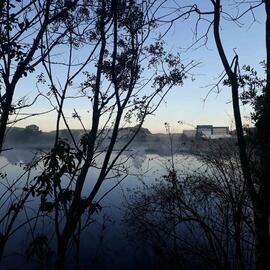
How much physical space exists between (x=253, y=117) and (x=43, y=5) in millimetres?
3768

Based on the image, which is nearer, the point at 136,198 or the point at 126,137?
the point at 126,137

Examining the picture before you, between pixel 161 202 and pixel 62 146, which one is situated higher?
pixel 62 146

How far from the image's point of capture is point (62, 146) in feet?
14.6

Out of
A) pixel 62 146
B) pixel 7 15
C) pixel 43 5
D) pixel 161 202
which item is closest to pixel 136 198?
pixel 161 202

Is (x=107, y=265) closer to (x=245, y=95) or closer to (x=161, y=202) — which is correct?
(x=161, y=202)

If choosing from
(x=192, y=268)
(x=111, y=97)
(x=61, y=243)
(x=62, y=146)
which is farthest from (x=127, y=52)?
(x=192, y=268)

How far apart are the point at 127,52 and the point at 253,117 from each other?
2.59 meters

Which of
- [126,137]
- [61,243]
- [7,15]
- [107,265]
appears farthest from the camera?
[107,265]

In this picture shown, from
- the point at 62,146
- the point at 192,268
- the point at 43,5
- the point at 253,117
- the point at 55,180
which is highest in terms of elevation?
the point at 43,5

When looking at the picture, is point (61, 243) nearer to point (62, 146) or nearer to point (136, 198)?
point (62, 146)

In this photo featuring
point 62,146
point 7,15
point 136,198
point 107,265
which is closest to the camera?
point 7,15

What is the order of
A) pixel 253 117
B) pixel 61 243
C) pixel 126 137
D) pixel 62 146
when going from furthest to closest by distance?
pixel 126 137
pixel 253 117
pixel 61 243
pixel 62 146

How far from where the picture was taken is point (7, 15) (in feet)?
11.9

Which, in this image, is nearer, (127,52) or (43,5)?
(43,5)
